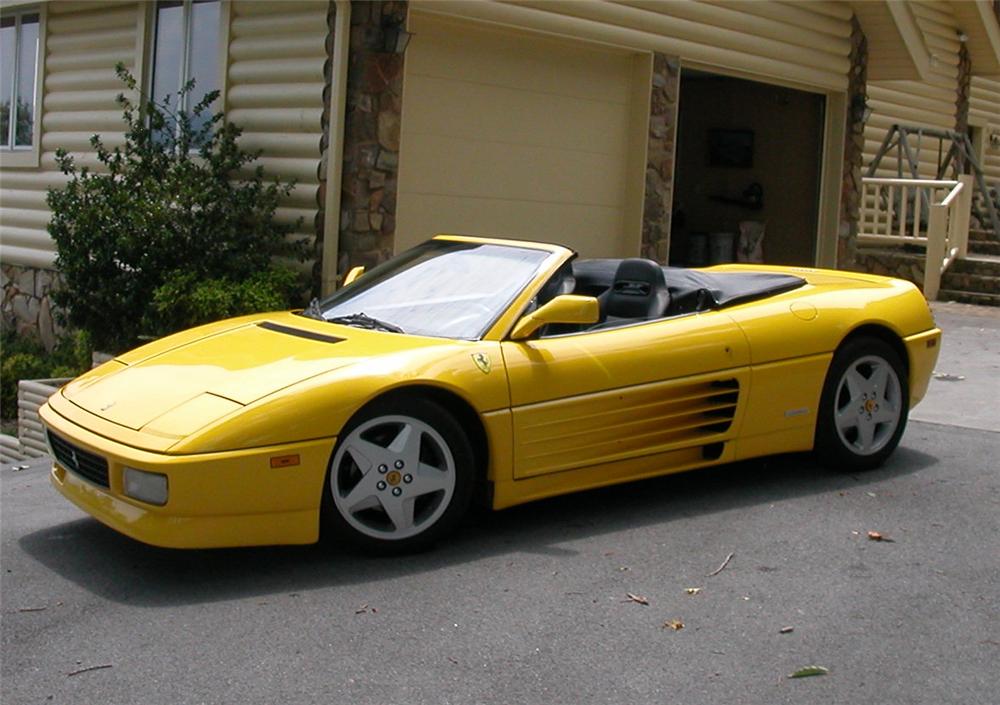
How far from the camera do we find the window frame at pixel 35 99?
13219 millimetres

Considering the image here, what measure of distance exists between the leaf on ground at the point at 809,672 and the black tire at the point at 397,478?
5.42 feet

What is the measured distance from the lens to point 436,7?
9.88 m

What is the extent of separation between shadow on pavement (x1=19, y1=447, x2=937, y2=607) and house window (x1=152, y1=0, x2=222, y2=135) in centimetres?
586

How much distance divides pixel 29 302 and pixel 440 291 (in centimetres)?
813

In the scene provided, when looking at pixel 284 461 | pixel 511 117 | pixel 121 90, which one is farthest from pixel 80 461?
pixel 121 90

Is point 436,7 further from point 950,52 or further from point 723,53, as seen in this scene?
point 950,52

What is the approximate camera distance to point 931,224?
51.4 feet

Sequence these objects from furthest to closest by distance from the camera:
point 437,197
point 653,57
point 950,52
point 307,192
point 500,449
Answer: point 950,52 < point 653,57 < point 437,197 < point 307,192 < point 500,449

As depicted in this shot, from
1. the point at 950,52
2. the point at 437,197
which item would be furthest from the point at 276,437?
the point at 950,52

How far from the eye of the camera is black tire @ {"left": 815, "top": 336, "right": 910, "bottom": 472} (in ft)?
21.3

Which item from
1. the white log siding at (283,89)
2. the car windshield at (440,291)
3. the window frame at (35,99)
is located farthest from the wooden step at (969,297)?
the car windshield at (440,291)

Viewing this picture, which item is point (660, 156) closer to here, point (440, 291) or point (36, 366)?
point (36, 366)

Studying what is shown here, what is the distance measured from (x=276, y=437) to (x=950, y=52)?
17.7 meters

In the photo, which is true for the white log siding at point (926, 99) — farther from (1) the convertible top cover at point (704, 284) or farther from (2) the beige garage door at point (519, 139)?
(1) the convertible top cover at point (704, 284)
